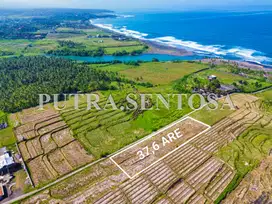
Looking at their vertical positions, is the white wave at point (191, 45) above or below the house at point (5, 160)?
above

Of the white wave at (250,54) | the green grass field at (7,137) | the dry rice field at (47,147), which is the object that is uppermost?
the white wave at (250,54)

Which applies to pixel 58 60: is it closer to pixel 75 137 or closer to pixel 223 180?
pixel 75 137

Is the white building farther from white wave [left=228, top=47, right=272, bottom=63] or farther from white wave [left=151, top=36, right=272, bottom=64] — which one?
white wave [left=228, top=47, right=272, bottom=63]

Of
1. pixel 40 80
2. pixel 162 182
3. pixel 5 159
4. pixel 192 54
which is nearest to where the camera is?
pixel 162 182

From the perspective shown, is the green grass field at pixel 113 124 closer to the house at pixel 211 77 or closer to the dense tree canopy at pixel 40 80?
the dense tree canopy at pixel 40 80

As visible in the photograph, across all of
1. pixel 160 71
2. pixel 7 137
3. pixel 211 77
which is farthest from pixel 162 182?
Answer: pixel 160 71

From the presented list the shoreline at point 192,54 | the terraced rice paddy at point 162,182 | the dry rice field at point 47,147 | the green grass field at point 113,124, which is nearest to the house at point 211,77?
the shoreline at point 192,54

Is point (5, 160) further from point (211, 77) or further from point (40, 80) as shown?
point (211, 77)
